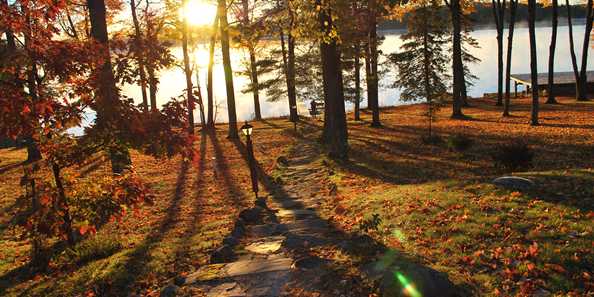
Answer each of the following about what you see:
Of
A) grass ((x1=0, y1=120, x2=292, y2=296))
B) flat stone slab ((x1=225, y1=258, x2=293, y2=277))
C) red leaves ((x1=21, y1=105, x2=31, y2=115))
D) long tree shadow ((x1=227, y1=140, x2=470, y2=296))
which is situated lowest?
grass ((x1=0, y1=120, x2=292, y2=296))

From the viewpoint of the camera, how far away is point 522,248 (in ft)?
20.1

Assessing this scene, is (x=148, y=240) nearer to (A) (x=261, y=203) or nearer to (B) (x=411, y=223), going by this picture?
(A) (x=261, y=203)

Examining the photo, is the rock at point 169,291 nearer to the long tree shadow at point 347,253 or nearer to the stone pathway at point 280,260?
the stone pathway at point 280,260

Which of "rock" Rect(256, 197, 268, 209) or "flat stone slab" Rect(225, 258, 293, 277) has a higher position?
"rock" Rect(256, 197, 268, 209)

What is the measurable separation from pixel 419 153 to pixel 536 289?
11.3 m

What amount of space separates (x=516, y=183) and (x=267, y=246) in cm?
500

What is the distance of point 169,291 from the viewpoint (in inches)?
241

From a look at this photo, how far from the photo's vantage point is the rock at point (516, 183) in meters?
8.69

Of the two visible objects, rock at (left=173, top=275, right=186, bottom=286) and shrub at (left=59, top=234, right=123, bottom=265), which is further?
shrub at (left=59, top=234, right=123, bottom=265)

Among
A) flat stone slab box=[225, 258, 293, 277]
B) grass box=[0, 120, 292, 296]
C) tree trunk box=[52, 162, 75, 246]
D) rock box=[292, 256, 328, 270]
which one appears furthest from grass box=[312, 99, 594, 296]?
tree trunk box=[52, 162, 75, 246]

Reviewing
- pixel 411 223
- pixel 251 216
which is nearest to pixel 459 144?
pixel 411 223

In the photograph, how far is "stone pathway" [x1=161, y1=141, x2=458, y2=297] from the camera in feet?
19.1

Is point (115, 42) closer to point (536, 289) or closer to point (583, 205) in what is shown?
point (536, 289)

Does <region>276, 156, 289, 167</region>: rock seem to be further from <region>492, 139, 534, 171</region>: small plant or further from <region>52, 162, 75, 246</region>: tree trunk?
<region>52, 162, 75, 246</region>: tree trunk
